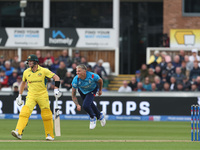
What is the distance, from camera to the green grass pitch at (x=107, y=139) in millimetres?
11945

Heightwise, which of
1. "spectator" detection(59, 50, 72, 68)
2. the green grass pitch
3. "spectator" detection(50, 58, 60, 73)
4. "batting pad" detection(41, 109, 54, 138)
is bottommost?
the green grass pitch

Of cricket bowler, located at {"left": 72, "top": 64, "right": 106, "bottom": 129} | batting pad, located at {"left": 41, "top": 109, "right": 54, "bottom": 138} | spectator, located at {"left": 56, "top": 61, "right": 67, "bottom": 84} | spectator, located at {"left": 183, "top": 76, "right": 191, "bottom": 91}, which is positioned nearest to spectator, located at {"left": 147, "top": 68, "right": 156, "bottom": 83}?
spectator, located at {"left": 183, "top": 76, "right": 191, "bottom": 91}

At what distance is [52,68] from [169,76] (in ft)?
17.0

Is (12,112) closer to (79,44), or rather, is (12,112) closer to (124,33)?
(79,44)

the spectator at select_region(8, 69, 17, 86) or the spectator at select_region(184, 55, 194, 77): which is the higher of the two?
the spectator at select_region(184, 55, 194, 77)

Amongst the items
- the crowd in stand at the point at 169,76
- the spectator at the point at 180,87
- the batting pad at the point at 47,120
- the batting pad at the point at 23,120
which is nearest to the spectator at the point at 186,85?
the crowd in stand at the point at 169,76

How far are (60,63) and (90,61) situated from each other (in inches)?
158

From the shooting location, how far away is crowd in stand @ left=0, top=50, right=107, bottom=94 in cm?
2442

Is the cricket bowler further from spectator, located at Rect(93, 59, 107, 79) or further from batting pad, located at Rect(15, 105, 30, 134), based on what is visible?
spectator, located at Rect(93, 59, 107, 79)

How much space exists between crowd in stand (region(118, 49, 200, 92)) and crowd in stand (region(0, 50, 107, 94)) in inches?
77.5

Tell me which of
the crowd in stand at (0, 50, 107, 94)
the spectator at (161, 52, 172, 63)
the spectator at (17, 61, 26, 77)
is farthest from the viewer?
the spectator at (161, 52, 172, 63)

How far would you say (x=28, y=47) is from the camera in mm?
29188

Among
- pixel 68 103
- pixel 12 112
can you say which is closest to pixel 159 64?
pixel 68 103

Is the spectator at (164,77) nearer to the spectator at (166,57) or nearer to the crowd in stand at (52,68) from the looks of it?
the spectator at (166,57)
